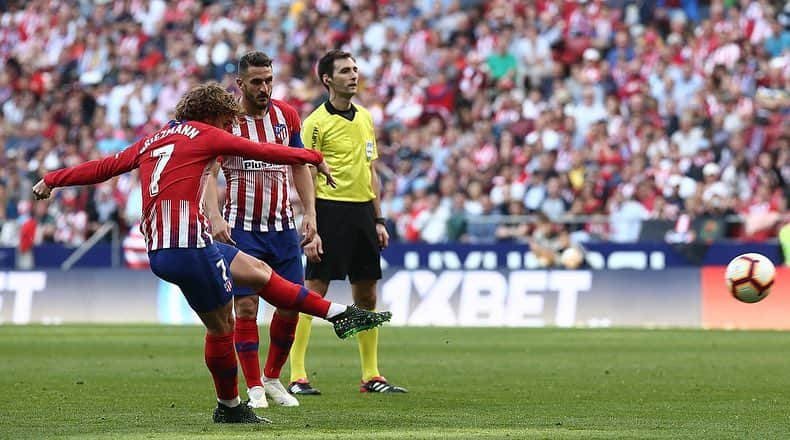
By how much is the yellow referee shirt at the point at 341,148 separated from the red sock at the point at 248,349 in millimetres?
1656

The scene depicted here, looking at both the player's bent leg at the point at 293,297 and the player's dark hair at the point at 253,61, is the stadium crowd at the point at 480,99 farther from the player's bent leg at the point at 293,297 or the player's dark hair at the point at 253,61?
the player's bent leg at the point at 293,297

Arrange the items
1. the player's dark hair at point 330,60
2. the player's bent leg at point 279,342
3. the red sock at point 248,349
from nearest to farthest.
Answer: the red sock at point 248,349 → the player's bent leg at point 279,342 → the player's dark hair at point 330,60

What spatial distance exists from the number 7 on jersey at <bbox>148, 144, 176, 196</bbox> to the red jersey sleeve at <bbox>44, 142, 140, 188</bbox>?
0.13 metres

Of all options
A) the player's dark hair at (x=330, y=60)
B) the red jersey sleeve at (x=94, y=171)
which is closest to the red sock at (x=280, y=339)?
the player's dark hair at (x=330, y=60)

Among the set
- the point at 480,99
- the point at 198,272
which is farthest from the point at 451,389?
the point at 480,99

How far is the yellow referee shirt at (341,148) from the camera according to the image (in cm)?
1120

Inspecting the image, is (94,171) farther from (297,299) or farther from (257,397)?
(257,397)

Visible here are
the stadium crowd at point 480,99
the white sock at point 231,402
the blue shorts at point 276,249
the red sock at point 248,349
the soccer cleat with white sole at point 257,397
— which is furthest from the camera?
the stadium crowd at point 480,99

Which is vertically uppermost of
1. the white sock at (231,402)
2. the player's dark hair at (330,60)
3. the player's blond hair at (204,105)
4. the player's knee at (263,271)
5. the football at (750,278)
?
the player's dark hair at (330,60)

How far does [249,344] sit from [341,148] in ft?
6.50

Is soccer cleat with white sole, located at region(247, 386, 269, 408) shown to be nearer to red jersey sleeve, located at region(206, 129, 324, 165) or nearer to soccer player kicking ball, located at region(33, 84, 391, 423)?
soccer player kicking ball, located at region(33, 84, 391, 423)

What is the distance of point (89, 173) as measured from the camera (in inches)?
327

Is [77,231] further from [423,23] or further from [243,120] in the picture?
[243,120]

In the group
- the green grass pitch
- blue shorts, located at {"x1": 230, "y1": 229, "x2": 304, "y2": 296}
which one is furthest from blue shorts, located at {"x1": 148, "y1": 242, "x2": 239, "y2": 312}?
blue shorts, located at {"x1": 230, "y1": 229, "x2": 304, "y2": 296}
